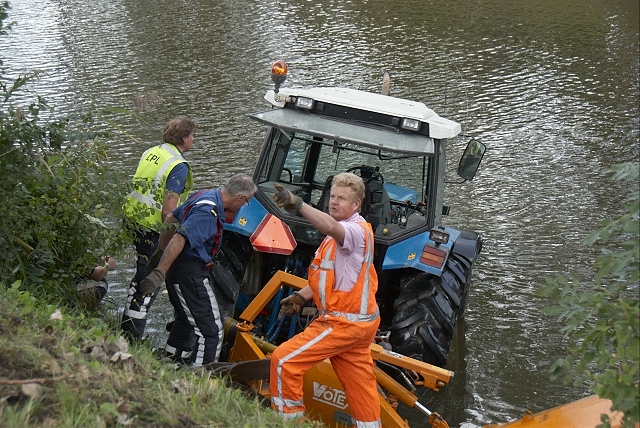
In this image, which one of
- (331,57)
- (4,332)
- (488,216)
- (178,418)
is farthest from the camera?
(331,57)

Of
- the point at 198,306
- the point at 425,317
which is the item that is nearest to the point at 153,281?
the point at 198,306

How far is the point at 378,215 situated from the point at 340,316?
1.87 meters

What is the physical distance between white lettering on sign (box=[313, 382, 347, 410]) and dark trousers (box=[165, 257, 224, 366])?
0.70 metres

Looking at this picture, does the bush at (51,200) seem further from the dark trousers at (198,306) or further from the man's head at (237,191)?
the man's head at (237,191)

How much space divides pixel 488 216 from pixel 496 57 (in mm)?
8260

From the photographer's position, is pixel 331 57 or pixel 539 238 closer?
pixel 539 238

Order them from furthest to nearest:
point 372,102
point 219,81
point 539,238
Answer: point 219,81 → point 539,238 → point 372,102

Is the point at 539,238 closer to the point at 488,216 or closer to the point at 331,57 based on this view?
the point at 488,216

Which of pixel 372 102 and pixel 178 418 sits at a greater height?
pixel 372 102

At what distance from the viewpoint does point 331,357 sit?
4.68 metres

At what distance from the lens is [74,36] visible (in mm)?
18109

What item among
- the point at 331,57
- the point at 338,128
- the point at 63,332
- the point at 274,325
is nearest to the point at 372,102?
the point at 338,128

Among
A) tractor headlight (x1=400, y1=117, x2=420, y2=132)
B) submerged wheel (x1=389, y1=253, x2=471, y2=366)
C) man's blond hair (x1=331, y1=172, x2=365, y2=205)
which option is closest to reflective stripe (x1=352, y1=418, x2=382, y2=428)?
submerged wheel (x1=389, y1=253, x2=471, y2=366)

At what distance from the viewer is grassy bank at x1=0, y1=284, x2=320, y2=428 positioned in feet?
10.8
